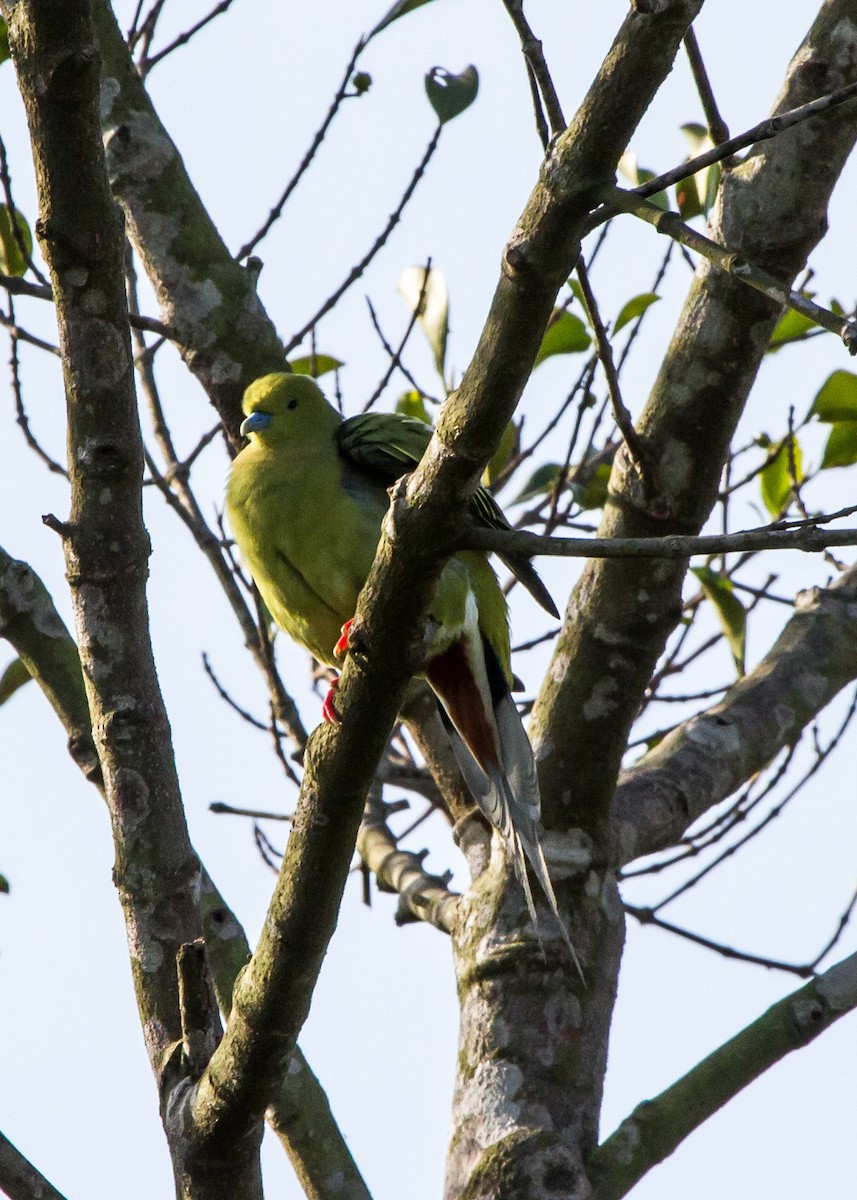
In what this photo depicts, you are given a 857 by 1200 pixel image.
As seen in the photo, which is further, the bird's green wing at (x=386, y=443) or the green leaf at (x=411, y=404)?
the green leaf at (x=411, y=404)

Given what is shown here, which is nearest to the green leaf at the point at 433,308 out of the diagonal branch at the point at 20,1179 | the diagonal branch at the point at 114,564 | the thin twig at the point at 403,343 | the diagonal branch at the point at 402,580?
the thin twig at the point at 403,343

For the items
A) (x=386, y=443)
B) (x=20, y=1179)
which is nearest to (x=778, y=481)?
(x=386, y=443)

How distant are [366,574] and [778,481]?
153 cm

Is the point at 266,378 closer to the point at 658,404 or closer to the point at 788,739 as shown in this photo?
the point at 658,404

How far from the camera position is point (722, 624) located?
4066 millimetres

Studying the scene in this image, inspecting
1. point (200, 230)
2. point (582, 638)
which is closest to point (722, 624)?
point (582, 638)

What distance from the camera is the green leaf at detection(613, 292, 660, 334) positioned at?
13.1ft

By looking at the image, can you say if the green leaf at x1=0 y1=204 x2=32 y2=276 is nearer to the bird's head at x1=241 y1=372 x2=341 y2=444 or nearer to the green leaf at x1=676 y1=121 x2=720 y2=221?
the bird's head at x1=241 y1=372 x2=341 y2=444

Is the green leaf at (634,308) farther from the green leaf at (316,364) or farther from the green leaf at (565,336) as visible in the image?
the green leaf at (316,364)

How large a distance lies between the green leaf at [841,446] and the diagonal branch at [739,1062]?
6.57ft

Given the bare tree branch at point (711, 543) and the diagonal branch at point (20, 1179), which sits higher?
the bare tree branch at point (711, 543)

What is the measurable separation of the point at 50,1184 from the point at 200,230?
2527 millimetres

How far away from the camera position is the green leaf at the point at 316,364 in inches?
176

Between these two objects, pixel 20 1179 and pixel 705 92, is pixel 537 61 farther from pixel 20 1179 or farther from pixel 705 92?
pixel 20 1179
